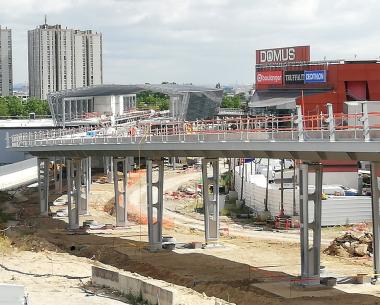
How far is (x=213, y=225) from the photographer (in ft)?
179

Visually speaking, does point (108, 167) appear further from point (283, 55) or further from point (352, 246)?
point (352, 246)

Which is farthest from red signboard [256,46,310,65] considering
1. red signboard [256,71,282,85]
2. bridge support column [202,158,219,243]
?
bridge support column [202,158,219,243]

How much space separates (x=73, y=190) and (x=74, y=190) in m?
0.34

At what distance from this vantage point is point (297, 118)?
1373 inches

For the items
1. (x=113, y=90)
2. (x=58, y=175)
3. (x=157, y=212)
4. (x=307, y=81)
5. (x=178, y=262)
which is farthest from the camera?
(x=113, y=90)

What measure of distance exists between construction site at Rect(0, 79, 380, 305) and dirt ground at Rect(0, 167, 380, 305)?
0.34ft

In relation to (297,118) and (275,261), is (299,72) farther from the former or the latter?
(297,118)

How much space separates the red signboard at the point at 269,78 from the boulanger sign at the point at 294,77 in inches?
40.9

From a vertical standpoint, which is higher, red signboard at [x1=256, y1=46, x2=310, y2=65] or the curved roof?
red signboard at [x1=256, y1=46, x2=310, y2=65]

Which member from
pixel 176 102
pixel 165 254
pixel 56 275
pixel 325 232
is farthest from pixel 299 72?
pixel 56 275

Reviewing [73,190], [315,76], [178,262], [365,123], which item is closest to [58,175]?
[315,76]

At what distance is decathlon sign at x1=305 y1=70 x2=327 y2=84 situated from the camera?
3725 inches

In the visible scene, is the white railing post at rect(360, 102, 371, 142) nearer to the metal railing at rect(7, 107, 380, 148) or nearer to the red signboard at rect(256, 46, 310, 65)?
the metal railing at rect(7, 107, 380, 148)

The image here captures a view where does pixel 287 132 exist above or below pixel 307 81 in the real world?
below
